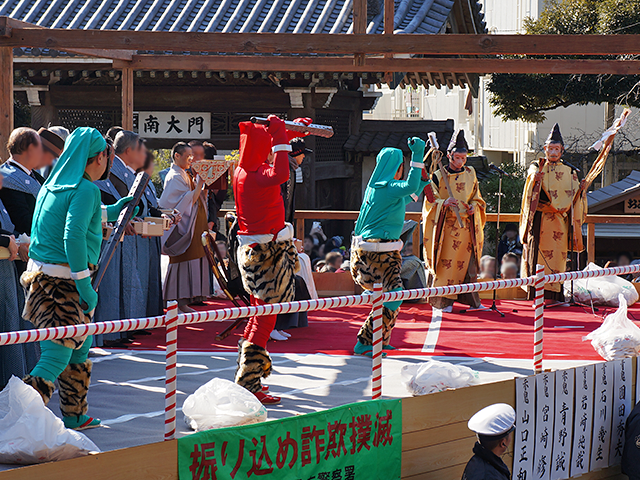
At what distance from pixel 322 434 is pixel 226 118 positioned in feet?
28.4

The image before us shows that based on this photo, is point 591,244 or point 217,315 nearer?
point 217,315

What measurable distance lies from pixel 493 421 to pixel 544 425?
794 mm

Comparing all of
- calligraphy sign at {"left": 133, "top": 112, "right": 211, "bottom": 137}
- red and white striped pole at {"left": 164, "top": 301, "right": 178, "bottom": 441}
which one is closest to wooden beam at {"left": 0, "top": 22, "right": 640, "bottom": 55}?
red and white striped pole at {"left": 164, "top": 301, "right": 178, "bottom": 441}

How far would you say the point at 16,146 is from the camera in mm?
4461

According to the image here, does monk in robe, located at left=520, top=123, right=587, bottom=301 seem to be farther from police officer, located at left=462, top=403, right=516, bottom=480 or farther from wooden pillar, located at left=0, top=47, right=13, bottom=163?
wooden pillar, located at left=0, top=47, right=13, bottom=163

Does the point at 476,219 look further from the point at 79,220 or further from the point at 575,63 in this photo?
the point at 79,220

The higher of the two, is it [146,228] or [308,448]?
[146,228]

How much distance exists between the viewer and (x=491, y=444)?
378 centimetres

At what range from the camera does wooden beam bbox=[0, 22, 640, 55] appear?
558 centimetres

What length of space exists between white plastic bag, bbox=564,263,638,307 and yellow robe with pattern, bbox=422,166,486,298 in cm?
117

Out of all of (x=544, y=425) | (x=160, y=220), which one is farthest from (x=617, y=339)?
(x=160, y=220)

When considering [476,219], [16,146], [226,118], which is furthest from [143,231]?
[226,118]

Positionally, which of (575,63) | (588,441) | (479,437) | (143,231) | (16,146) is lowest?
(588,441)

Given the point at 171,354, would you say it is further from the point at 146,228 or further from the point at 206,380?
the point at 146,228
